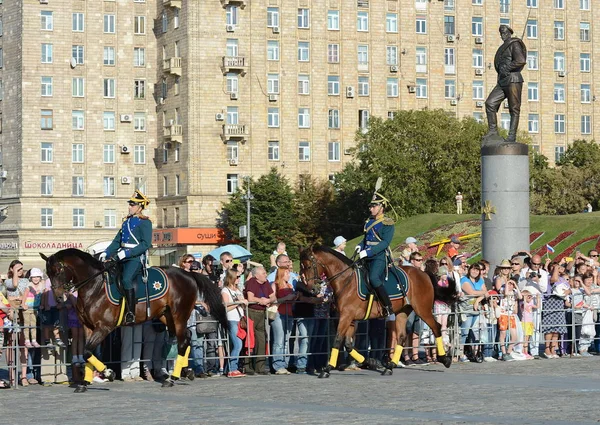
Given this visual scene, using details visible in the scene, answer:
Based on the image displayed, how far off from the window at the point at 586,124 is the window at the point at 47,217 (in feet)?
142

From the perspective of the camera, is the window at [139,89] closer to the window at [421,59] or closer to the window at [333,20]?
the window at [333,20]

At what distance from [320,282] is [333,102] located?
86233 millimetres

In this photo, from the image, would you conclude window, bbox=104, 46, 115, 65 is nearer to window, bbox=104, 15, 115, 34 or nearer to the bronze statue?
window, bbox=104, 15, 115, 34

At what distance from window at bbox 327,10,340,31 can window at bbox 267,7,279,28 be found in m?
4.13

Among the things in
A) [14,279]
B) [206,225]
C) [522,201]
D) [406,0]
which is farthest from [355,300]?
[406,0]

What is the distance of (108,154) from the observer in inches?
4407

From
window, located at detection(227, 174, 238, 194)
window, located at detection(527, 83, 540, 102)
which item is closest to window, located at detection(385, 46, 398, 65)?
window, located at detection(527, 83, 540, 102)

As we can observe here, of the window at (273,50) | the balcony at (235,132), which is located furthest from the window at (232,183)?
the window at (273,50)

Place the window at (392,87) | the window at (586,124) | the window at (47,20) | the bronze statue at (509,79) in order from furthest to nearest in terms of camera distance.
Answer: the window at (586,124)
the window at (392,87)
the window at (47,20)
the bronze statue at (509,79)

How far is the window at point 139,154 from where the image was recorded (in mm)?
112438

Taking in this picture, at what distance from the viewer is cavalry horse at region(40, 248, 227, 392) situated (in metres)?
23.5

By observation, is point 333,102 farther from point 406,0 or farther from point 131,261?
point 131,261

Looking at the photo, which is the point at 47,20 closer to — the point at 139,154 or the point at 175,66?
the point at 175,66

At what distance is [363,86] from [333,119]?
3.52 metres
